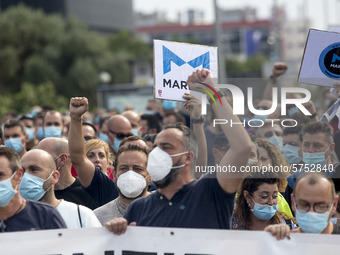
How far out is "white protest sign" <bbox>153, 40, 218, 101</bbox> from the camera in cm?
567

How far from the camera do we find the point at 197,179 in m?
4.47

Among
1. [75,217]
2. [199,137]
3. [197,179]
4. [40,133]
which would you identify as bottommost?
[40,133]

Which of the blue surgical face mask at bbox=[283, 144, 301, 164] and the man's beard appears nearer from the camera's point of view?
the man's beard

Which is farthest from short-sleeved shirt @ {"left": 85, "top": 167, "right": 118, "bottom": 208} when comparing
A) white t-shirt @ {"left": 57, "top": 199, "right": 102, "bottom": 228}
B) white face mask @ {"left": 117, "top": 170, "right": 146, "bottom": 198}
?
white t-shirt @ {"left": 57, "top": 199, "right": 102, "bottom": 228}

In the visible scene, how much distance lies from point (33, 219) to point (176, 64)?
2057mm

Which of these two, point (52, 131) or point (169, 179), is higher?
point (169, 179)

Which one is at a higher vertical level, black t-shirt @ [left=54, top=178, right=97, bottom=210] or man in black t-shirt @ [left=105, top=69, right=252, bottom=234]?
man in black t-shirt @ [left=105, top=69, right=252, bottom=234]

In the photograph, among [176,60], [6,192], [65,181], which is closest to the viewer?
[6,192]

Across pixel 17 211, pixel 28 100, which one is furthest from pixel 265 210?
pixel 28 100

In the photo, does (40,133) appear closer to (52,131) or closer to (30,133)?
(30,133)

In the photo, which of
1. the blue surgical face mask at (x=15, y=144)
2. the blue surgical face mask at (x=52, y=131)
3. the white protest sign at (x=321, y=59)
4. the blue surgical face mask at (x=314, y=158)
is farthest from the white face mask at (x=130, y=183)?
the blue surgical face mask at (x=52, y=131)

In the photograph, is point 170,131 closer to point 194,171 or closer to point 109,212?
point 194,171

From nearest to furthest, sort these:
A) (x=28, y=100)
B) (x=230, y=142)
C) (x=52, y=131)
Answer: (x=230, y=142) < (x=52, y=131) < (x=28, y=100)

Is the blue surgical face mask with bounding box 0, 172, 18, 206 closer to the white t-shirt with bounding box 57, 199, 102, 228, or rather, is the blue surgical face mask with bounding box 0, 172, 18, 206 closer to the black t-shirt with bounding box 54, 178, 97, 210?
A: the white t-shirt with bounding box 57, 199, 102, 228
